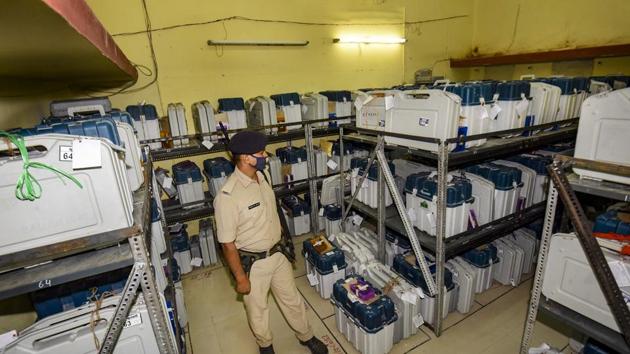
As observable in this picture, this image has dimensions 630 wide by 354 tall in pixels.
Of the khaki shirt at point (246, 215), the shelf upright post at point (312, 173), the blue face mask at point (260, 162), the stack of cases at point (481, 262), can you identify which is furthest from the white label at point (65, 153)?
the stack of cases at point (481, 262)

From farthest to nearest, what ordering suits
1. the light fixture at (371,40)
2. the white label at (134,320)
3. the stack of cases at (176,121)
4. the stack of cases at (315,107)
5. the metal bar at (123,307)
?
the light fixture at (371,40) → the stack of cases at (315,107) → the stack of cases at (176,121) → the white label at (134,320) → the metal bar at (123,307)

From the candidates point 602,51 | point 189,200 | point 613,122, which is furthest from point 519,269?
point 189,200

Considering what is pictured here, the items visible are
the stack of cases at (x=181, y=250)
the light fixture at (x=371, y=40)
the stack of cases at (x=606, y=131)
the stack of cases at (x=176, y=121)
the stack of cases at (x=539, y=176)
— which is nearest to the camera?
the stack of cases at (x=606, y=131)

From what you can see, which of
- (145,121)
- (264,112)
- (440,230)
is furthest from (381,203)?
(145,121)

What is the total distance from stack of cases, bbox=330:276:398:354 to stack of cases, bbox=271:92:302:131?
2238mm

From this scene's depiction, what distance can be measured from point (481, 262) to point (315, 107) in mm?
2631

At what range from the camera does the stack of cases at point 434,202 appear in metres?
2.38

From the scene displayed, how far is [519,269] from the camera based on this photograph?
303 centimetres

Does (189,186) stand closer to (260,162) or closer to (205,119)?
(205,119)

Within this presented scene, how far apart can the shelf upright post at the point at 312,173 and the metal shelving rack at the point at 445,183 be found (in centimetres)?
93

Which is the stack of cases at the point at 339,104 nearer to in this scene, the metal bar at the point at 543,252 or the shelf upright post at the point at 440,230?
the shelf upright post at the point at 440,230

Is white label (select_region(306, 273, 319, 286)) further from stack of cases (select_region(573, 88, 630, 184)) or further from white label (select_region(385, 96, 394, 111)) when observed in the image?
stack of cases (select_region(573, 88, 630, 184))

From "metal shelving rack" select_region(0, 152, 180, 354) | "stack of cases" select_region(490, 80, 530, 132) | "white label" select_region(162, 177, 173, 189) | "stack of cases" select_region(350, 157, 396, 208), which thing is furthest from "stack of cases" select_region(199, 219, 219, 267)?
"stack of cases" select_region(490, 80, 530, 132)

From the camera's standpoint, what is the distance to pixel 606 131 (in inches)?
66.1
